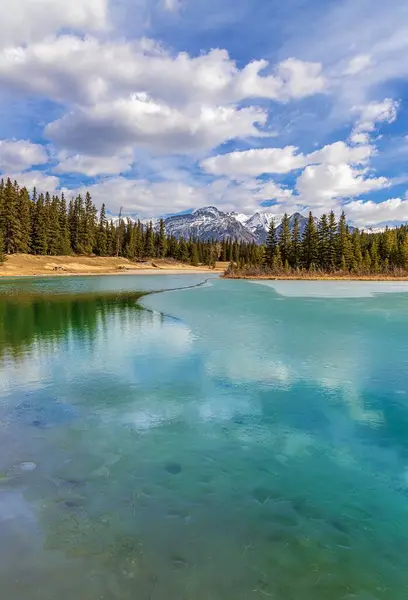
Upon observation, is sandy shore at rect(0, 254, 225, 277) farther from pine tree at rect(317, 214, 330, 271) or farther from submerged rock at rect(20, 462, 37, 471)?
submerged rock at rect(20, 462, 37, 471)

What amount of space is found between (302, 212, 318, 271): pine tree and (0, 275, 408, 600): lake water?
258ft

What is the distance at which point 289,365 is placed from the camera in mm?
12516

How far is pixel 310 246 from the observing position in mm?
90375

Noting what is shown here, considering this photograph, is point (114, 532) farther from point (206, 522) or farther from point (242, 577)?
point (242, 577)

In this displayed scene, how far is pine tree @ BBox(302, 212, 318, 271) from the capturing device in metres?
89.2

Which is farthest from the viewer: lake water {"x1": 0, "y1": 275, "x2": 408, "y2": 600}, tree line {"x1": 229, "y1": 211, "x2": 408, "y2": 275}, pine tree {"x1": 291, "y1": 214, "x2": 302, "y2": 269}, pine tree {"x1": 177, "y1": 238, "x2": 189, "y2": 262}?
pine tree {"x1": 177, "y1": 238, "x2": 189, "y2": 262}

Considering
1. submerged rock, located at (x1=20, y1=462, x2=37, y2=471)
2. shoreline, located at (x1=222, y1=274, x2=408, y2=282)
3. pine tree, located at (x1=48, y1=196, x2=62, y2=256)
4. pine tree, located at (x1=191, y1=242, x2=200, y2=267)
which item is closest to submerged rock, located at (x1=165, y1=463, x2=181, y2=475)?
submerged rock, located at (x1=20, y1=462, x2=37, y2=471)

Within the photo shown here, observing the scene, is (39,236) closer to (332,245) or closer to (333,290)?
(332,245)

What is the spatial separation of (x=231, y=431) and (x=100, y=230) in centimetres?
11451

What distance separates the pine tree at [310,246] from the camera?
89.2 meters

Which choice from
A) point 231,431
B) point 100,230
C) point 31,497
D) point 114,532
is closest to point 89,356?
point 231,431

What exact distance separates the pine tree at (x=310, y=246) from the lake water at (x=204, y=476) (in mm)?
78508

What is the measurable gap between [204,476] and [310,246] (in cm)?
8833

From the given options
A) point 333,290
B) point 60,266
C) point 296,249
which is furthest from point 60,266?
point 333,290
